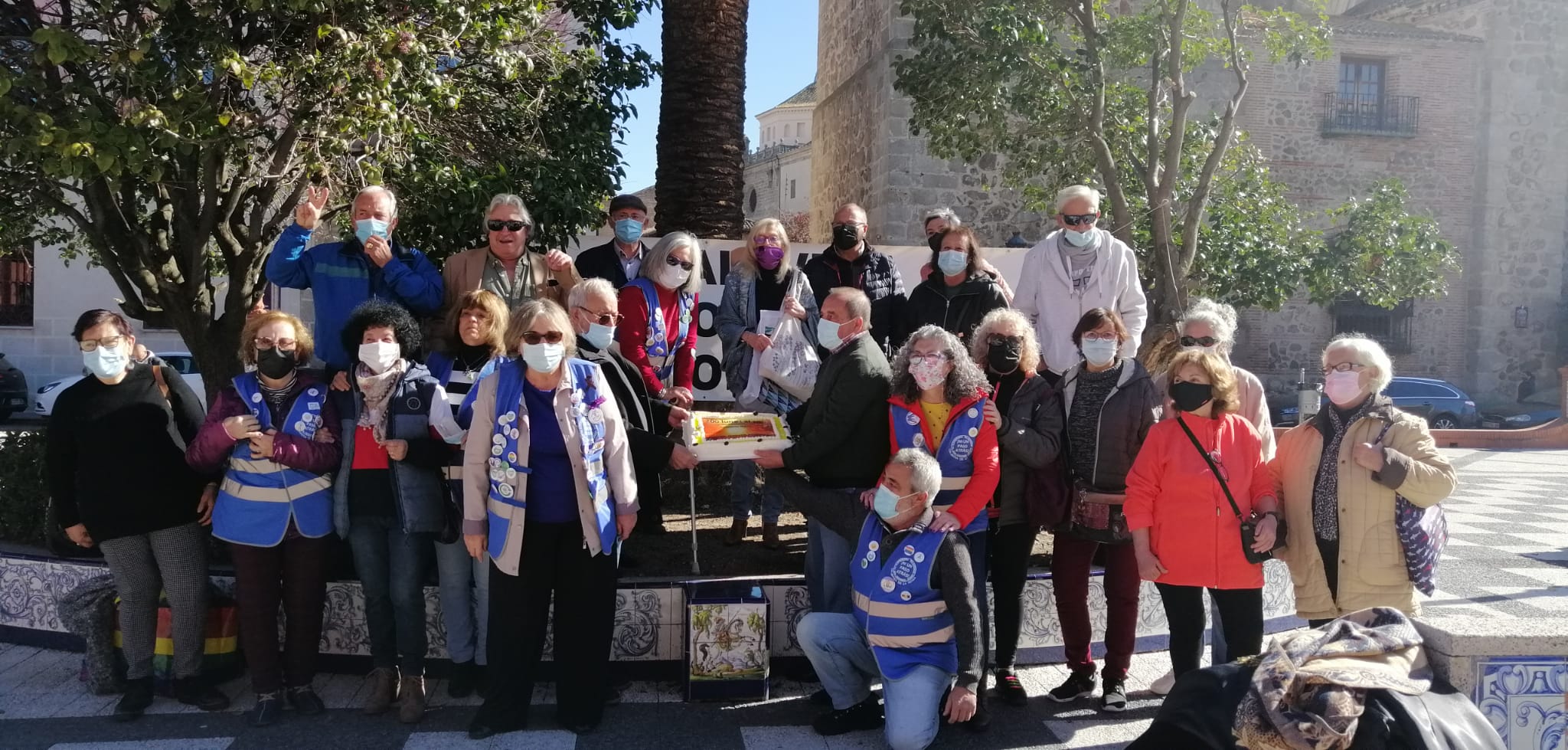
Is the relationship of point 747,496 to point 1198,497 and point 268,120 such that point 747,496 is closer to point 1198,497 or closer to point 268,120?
point 1198,497

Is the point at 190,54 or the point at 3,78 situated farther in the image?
the point at 190,54

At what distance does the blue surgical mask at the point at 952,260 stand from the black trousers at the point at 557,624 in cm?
233

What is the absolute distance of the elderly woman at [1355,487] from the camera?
4.05 meters

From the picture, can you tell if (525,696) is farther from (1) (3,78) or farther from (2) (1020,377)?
(1) (3,78)

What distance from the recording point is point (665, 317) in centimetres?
573

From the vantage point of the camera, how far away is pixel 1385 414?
4168 mm

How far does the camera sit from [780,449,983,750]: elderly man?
4316 millimetres

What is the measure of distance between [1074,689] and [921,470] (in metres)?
1.52

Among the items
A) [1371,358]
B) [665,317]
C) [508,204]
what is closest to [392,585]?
[665,317]

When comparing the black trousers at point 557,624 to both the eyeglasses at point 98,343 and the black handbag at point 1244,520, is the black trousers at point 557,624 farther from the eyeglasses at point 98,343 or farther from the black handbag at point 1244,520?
the black handbag at point 1244,520

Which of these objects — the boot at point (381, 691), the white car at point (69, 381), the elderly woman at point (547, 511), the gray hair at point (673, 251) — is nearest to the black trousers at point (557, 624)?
the elderly woman at point (547, 511)

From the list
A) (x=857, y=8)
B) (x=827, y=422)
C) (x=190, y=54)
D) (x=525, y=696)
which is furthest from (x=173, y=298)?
(x=857, y=8)

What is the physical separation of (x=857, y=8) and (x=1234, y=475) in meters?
16.8

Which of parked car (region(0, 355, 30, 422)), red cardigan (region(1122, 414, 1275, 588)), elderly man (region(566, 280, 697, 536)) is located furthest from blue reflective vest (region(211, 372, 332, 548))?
parked car (region(0, 355, 30, 422))
